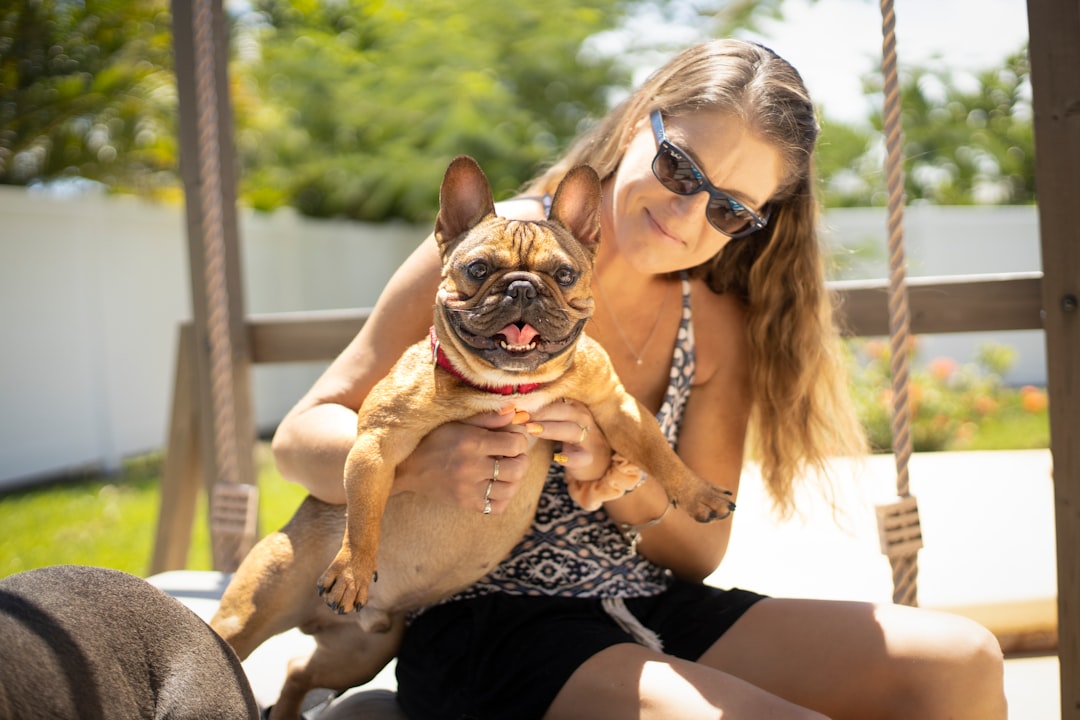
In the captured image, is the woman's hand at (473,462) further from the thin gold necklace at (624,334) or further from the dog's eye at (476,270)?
the thin gold necklace at (624,334)

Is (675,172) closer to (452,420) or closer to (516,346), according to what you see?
(516,346)

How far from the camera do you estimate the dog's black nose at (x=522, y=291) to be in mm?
1877

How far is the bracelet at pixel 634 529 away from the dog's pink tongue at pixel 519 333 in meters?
0.72

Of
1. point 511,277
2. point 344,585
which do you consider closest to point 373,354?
point 511,277

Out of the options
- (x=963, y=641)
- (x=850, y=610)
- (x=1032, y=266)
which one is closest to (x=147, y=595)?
(x=850, y=610)

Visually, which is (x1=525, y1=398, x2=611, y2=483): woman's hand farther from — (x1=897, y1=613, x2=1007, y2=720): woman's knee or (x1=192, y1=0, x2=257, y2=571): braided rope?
(x1=192, y1=0, x2=257, y2=571): braided rope

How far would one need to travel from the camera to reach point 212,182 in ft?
9.87

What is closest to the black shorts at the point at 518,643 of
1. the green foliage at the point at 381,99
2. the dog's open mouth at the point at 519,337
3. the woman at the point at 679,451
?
the woman at the point at 679,451

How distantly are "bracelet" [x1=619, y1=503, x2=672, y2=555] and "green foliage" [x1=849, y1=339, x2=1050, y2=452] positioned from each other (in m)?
5.49

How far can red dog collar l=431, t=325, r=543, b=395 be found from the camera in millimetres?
2102

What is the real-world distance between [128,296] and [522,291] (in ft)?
32.0

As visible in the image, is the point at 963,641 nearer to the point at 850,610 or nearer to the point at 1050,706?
the point at 850,610

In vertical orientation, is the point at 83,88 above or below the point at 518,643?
above

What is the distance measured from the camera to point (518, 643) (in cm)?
218
